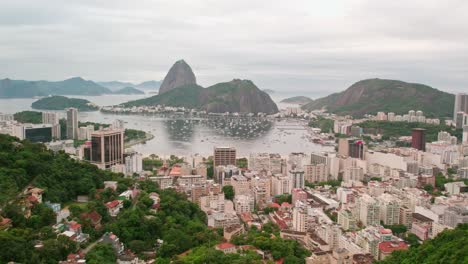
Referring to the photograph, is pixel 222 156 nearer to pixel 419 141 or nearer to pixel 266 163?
pixel 266 163

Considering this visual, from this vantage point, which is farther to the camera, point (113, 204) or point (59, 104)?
point (59, 104)

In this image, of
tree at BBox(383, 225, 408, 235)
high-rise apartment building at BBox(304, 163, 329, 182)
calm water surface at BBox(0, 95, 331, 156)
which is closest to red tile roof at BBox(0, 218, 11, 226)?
tree at BBox(383, 225, 408, 235)

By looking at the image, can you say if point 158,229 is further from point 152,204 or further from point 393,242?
point 393,242

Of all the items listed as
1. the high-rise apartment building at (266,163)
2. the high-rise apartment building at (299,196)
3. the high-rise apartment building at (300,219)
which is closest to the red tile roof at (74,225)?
the high-rise apartment building at (300,219)

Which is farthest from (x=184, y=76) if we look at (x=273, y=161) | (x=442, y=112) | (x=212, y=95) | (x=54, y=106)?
(x=273, y=161)

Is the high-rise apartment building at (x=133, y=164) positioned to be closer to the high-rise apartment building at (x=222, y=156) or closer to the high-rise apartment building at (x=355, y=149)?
the high-rise apartment building at (x=222, y=156)

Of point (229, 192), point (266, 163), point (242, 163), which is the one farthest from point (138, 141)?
point (229, 192)
